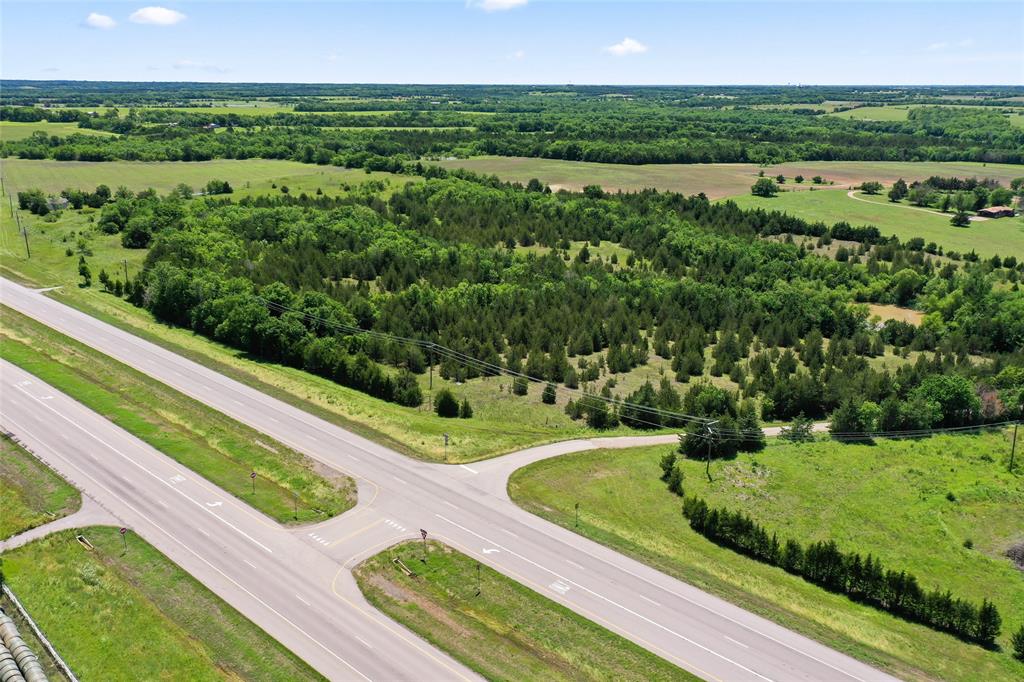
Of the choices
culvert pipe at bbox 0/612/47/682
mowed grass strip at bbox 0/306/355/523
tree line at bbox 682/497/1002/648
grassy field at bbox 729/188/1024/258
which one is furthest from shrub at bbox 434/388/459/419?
grassy field at bbox 729/188/1024/258

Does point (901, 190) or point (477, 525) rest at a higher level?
point (901, 190)

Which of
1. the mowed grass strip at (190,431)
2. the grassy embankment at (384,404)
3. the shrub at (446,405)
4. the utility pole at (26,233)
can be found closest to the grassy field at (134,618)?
the mowed grass strip at (190,431)

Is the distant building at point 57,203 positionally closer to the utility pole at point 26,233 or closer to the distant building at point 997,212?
the utility pole at point 26,233

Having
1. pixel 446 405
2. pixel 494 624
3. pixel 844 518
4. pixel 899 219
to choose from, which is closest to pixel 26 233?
pixel 446 405

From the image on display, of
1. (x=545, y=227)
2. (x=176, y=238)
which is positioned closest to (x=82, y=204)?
(x=176, y=238)

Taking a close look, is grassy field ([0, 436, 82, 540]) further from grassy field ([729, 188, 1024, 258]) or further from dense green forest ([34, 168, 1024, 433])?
grassy field ([729, 188, 1024, 258])

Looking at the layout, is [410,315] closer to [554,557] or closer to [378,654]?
[554,557]
